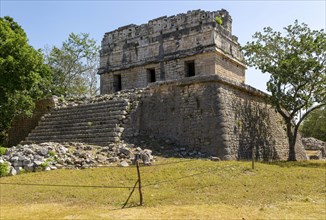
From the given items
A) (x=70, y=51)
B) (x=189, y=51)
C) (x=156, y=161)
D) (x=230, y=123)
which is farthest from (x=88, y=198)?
(x=70, y=51)

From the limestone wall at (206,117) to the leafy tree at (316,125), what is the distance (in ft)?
65.0

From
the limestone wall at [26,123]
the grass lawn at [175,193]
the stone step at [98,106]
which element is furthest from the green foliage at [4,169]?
the limestone wall at [26,123]

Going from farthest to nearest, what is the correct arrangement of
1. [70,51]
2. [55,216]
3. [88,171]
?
[70,51] < [88,171] < [55,216]

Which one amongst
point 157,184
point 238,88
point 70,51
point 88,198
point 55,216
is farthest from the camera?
point 70,51

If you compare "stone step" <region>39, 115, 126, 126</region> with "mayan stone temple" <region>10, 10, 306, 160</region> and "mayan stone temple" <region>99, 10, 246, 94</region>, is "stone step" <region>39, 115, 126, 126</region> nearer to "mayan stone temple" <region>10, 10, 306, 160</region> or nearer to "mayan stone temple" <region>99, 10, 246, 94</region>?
"mayan stone temple" <region>10, 10, 306, 160</region>

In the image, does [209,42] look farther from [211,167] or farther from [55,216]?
[55,216]

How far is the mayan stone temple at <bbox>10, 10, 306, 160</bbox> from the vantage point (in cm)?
1241

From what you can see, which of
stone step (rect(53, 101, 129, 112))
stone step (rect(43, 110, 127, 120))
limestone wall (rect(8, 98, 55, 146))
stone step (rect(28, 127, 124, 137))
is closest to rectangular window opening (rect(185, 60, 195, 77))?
stone step (rect(53, 101, 129, 112))

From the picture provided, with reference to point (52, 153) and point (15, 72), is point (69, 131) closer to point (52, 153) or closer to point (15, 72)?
point (15, 72)

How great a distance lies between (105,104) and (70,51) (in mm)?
13062

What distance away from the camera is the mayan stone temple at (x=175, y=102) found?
12.4 m

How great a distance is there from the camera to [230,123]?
12.5 metres

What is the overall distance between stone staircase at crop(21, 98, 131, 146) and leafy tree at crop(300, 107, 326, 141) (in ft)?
79.3

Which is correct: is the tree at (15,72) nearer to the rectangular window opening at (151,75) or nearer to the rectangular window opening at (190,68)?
the rectangular window opening at (151,75)
